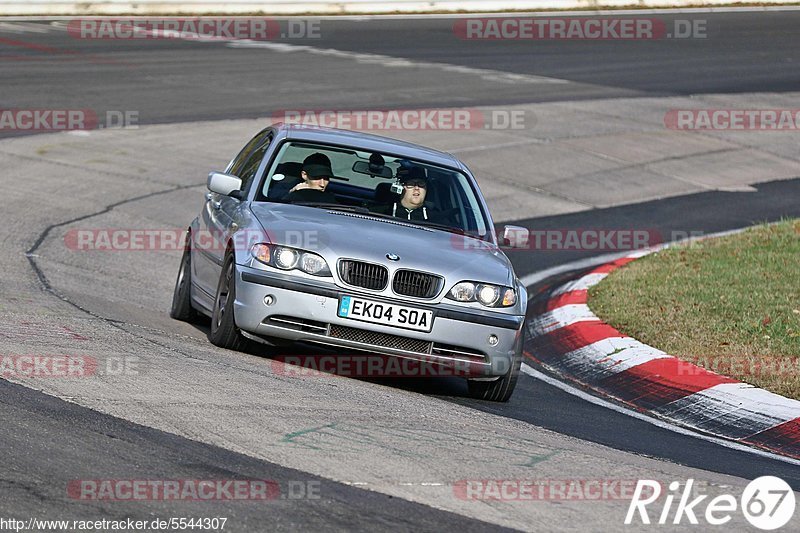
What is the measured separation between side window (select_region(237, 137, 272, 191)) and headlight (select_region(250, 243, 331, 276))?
1.20 metres

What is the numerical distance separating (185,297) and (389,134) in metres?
9.93

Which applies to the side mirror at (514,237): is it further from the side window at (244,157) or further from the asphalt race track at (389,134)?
the side window at (244,157)

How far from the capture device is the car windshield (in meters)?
9.07

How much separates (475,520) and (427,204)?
418cm

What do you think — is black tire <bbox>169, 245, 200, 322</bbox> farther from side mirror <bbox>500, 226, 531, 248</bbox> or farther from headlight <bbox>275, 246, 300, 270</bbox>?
side mirror <bbox>500, 226, 531, 248</bbox>

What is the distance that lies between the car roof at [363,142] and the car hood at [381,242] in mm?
792

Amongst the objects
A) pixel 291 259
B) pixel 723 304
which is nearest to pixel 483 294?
pixel 291 259

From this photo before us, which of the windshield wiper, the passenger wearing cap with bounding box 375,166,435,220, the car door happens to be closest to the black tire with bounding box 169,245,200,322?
the car door

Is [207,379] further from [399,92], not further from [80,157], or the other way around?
[399,92]

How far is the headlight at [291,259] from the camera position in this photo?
26.3 feet

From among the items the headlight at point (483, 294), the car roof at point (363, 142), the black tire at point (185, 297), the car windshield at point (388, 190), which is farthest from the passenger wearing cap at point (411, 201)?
the black tire at point (185, 297)

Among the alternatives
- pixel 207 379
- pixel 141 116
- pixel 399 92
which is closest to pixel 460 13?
pixel 399 92

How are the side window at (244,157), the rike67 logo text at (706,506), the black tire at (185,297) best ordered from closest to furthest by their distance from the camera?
the rike67 logo text at (706,506) < the black tire at (185,297) < the side window at (244,157)

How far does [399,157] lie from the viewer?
9500mm
